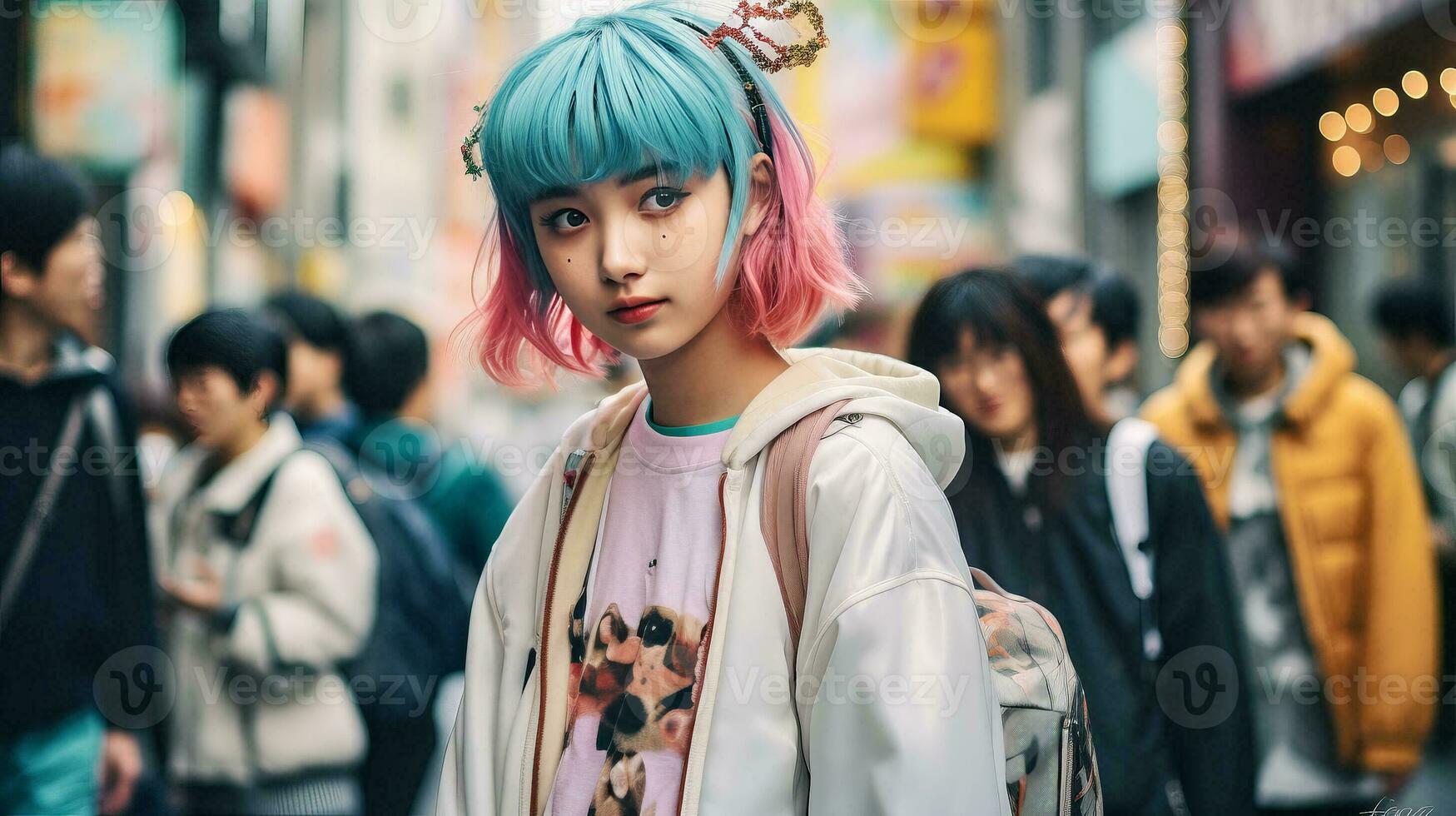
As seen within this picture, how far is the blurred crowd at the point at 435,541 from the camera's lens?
9.08 feet

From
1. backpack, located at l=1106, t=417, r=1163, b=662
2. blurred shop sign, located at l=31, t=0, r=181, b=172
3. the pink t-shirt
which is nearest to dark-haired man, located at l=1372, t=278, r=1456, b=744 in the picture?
backpack, located at l=1106, t=417, r=1163, b=662

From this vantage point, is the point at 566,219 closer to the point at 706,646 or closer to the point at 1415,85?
the point at 706,646

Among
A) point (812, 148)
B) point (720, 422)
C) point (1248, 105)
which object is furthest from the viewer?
point (1248, 105)

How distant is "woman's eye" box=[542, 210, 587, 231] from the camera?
1.76m

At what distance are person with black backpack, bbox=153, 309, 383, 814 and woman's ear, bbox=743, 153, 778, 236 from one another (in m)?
2.06

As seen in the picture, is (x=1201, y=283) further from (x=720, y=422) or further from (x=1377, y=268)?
(x=1377, y=268)

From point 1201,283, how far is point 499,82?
308 cm

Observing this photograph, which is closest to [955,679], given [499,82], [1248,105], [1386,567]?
[499,82]

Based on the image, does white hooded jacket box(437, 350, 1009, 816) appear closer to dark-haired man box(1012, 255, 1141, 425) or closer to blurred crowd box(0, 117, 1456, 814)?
blurred crowd box(0, 117, 1456, 814)

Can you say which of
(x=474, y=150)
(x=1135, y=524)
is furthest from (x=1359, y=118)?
(x=474, y=150)

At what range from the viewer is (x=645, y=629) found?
179cm

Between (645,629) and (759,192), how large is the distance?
63 cm

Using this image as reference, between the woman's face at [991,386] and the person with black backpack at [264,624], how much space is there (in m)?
1.84

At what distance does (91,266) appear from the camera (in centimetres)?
340
